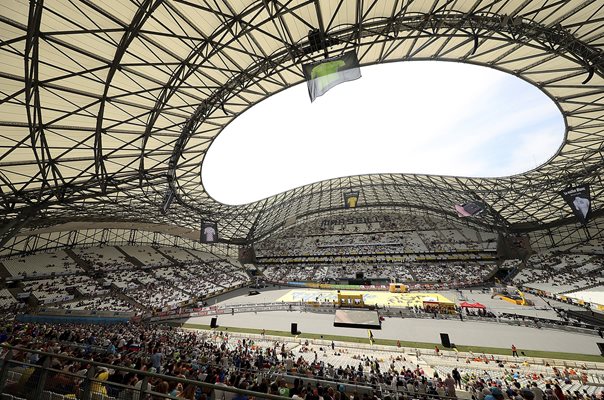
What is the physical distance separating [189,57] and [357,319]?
2654 cm

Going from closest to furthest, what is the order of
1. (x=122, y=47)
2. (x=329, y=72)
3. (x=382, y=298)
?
1. (x=329, y=72)
2. (x=122, y=47)
3. (x=382, y=298)

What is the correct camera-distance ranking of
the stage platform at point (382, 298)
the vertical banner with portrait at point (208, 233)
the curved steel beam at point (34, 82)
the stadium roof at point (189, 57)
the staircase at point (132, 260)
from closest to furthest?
the curved steel beam at point (34, 82) < the stadium roof at point (189, 57) < the vertical banner with portrait at point (208, 233) < the stage platform at point (382, 298) < the staircase at point (132, 260)

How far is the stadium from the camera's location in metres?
9.69

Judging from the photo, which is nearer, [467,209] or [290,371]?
[290,371]

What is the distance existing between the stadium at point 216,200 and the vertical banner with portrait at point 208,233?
0.27m

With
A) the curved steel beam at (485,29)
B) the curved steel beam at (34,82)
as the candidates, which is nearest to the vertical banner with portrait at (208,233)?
the curved steel beam at (34,82)

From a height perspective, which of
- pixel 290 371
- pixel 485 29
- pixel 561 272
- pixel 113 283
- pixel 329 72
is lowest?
pixel 290 371

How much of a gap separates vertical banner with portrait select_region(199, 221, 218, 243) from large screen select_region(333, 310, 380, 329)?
52.6 ft

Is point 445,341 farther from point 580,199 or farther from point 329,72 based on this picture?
point 329,72

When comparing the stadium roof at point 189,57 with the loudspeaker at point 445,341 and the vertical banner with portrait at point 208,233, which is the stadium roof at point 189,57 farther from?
the loudspeaker at point 445,341

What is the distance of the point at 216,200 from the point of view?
124ft

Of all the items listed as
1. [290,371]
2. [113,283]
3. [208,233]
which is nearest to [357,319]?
[290,371]

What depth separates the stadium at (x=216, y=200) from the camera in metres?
9.69

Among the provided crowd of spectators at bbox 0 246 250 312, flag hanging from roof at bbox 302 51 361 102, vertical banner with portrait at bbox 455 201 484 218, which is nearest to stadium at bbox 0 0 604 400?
flag hanging from roof at bbox 302 51 361 102
